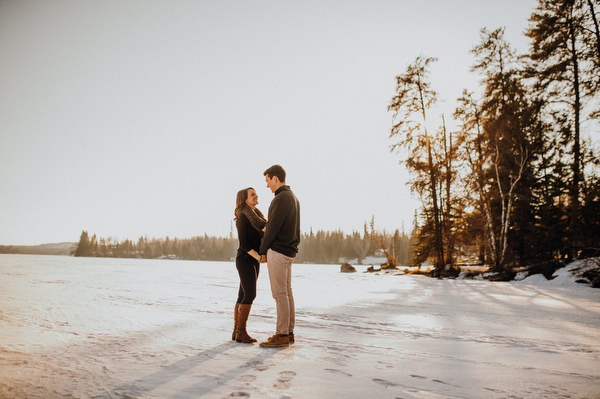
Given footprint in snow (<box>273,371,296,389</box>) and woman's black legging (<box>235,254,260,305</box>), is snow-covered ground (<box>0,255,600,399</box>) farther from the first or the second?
woman's black legging (<box>235,254,260,305</box>)

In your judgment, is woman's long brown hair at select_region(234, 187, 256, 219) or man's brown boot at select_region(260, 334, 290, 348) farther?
woman's long brown hair at select_region(234, 187, 256, 219)

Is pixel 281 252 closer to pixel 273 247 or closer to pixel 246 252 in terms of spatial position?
pixel 273 247

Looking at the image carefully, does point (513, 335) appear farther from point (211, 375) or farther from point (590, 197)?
point (590, 197)

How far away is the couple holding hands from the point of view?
333cm

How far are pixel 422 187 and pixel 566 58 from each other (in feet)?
28.2

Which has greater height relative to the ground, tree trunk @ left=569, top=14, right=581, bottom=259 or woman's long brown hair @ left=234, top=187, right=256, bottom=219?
tree trunk @ left=569, top=14, right=581, bottom=259

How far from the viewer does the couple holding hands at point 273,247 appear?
333cm

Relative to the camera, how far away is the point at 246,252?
3656mm

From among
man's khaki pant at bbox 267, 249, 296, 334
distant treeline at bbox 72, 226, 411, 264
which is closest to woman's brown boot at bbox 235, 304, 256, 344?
man's khaki pant at bbox 267, 249, 296, 334

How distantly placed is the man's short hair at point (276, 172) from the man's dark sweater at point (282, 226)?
215 mm

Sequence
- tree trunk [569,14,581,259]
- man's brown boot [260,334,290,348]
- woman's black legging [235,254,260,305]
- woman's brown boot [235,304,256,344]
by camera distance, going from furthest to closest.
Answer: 1. tree trunk [569,14,581,259]
2. woman's black legging [235,254,260,305]
3. woman's brown boot [235,304,256,344]
4. man's brown boot [260,334,290,348]

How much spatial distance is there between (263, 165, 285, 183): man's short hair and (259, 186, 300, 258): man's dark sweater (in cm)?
21

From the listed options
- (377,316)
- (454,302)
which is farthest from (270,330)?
(454,302)

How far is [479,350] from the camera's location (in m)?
3.31
